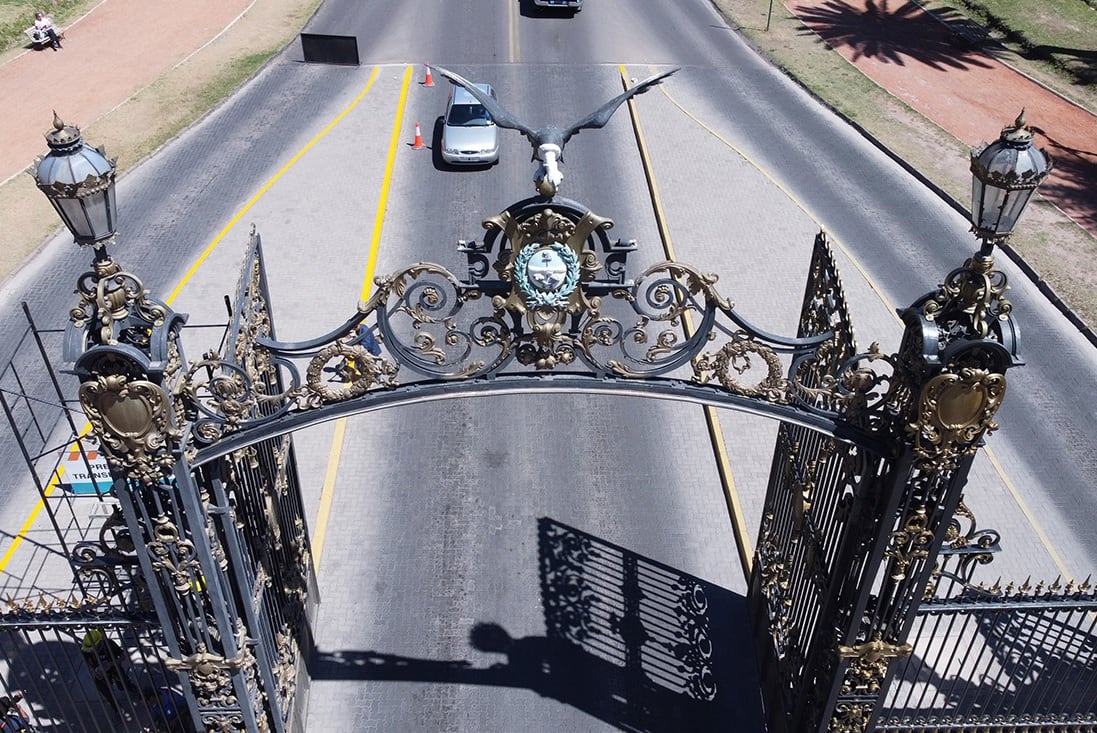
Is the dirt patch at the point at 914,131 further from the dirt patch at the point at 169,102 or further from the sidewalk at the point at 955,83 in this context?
the dirt patch at the point at 169,102

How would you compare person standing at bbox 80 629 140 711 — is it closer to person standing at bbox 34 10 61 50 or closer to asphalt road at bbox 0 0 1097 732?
asphalt road at bbox 0 0 1097 732

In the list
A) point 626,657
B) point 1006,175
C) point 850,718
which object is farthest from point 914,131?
point 1006,175

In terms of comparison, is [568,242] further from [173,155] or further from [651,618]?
[173,155]

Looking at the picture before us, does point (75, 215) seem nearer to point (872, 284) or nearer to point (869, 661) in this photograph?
point (869, 661)

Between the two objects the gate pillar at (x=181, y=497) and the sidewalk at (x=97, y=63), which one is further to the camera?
the sidewalk at (x=97, y=63)

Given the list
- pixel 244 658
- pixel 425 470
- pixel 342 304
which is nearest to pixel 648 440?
pixel 425 470

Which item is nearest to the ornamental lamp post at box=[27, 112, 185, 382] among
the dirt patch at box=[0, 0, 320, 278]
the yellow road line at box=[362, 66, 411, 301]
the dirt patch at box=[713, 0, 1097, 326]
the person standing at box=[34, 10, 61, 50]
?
the yellow road line at box=[362, 66, 411, 301]

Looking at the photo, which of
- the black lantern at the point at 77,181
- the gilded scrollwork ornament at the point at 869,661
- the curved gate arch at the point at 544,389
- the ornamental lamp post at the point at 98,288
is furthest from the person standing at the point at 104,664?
the gilded scrollwork ornament at the point at 869,661
